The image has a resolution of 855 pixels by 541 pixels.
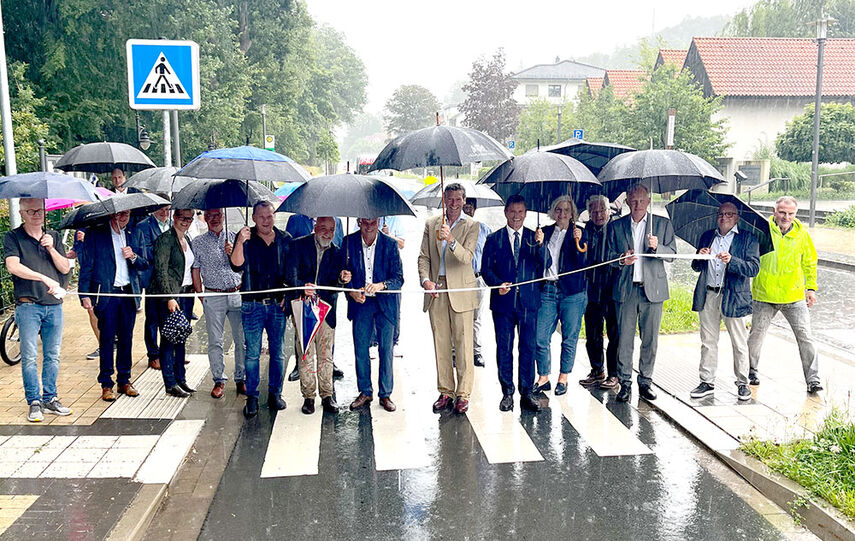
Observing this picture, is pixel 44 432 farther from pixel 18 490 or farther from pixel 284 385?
pixel 284 385

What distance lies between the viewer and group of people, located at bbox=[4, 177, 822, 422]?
709cm

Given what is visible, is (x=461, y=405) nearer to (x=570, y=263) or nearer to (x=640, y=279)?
(x=570, y=263)

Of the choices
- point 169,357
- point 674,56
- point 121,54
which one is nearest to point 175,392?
point 169,357

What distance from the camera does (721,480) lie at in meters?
5.75

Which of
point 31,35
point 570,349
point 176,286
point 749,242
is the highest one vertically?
point 31,35

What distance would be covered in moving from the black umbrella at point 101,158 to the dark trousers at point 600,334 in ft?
21.0

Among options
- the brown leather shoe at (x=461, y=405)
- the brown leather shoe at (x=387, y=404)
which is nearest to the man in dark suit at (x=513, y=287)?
the brown leather shoe at (x=461, y=405)

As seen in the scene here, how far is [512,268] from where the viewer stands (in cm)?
719

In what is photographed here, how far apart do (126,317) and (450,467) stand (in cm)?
371

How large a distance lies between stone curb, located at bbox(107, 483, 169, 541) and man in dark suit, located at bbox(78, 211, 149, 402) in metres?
2.38

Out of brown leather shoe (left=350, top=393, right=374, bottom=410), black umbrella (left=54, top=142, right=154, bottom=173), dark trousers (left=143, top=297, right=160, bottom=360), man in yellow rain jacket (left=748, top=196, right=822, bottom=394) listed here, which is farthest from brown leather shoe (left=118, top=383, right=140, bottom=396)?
man in yellow rain jacket (left=748, top=196, right=822, bottom=394)

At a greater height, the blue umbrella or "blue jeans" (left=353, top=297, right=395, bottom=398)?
the blue umbrella

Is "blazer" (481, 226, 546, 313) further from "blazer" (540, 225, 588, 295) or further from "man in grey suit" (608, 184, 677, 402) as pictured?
"man in grey suit" (608, 184, 677, 402)

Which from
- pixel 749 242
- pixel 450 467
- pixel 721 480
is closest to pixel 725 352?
pixel 749 242
